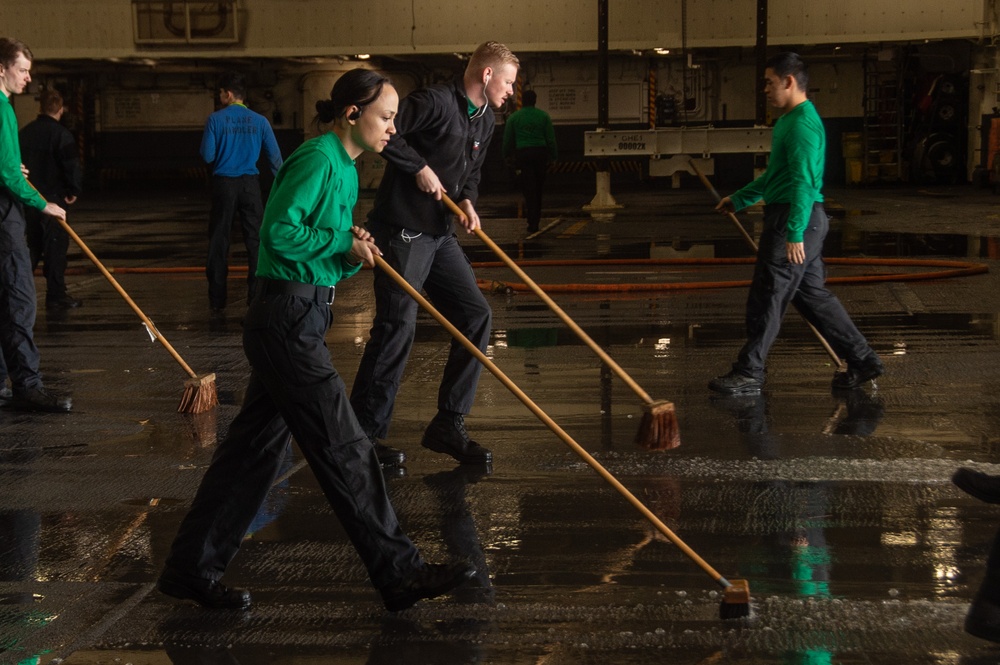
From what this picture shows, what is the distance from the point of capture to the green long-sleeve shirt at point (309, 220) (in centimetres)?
404

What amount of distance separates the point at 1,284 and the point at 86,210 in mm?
19736

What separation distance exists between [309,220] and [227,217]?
23.5 ft

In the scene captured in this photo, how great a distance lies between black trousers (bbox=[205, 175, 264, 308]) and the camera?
11.0 metres

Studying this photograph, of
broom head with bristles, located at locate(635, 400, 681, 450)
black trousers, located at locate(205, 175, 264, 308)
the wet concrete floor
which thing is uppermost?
black trousers, located at locate(205, 175, 264, 308)

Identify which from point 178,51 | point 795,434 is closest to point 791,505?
point 795,434

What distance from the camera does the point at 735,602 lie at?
13.1ft

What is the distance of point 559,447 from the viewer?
6258mm

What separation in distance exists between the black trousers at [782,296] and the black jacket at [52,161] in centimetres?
630

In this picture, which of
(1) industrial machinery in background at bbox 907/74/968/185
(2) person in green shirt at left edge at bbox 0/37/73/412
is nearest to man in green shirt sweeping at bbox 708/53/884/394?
(2) person in green shirt at left edge at bbox 0/37/73/412

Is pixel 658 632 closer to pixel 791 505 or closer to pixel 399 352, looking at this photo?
pixel 791 505

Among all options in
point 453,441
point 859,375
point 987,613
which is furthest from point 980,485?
point 859,375

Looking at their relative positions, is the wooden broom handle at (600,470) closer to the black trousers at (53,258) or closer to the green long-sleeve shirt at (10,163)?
the green long-sleeve shirt at (10,163)

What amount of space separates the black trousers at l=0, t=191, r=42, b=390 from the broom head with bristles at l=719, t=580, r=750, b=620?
188 inches

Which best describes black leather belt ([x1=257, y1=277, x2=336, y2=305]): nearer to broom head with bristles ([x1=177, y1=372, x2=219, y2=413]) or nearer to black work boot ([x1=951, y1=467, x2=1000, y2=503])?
black work boot ([x1=951, y1=467, x2=1000, y2=503])
